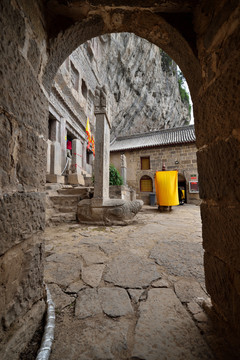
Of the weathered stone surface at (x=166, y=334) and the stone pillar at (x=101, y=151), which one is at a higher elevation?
the stone pillar at (x=101, y=151)

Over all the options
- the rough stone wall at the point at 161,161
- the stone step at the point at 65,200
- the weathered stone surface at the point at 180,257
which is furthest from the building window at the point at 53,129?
the weathered stone surface at the point at 180,257

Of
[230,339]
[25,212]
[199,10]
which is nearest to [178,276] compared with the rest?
[230,339]

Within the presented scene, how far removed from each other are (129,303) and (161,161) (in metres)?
11.5

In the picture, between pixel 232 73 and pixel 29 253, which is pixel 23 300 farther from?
pixel 232 73

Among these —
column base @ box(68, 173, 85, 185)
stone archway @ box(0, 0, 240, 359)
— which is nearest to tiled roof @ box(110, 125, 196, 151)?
column base @ box(68, 173, 85, 185)

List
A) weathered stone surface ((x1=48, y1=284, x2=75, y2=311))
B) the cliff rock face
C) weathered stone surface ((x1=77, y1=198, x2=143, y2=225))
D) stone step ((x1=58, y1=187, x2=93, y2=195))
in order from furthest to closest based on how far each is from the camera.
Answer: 1. the cliff rock face
2. stone step ((x1=58, y1=187, x2=93, y2=195))
3. weathered stone surface ((x1=77, y1=198, x2=143, y2=225))
4. weathered stone surface ((x1=48, y1=284, x2=75, y2=311))

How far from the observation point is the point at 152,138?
45.8 feet

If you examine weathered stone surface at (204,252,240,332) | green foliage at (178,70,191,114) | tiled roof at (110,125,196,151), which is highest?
green foliage at (178,70,191,114)

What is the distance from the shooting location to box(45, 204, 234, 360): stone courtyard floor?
82 centimetres

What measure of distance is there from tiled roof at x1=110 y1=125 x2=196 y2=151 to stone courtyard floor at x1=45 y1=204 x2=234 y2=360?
1103 cm

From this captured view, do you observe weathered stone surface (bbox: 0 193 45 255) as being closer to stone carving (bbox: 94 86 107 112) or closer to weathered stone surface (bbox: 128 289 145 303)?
weathered stone surface (bbox: 128 289 145 303)

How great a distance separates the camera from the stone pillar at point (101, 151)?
391cm

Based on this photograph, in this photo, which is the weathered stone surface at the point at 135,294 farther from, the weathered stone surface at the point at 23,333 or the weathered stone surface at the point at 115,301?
the weathered stone surface at the point at 23,333

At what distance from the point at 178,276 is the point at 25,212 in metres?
1.52
